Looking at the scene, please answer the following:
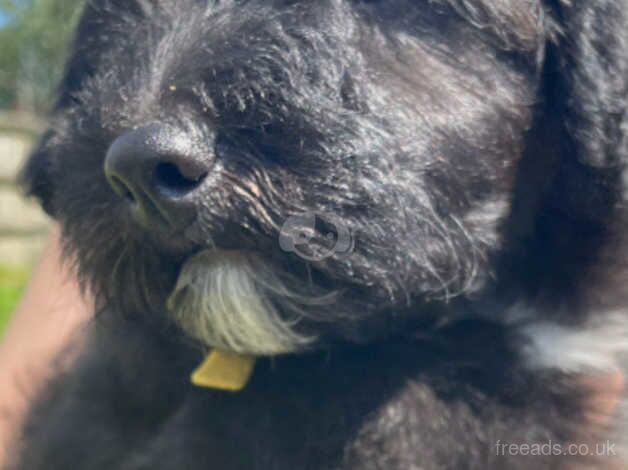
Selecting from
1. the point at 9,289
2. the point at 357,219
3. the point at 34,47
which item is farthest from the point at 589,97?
the point at 9,289

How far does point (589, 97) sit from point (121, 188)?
27.0 inches

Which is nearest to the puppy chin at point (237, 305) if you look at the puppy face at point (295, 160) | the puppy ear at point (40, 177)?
the puppy face at point (295, 160)

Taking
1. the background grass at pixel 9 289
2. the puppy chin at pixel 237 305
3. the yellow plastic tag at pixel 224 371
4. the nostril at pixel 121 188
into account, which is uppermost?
the nostril at pixel 121 188

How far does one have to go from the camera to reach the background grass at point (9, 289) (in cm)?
495

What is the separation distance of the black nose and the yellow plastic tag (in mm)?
338

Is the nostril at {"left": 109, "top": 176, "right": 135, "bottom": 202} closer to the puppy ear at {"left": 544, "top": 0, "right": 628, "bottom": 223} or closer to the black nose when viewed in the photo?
the black nose

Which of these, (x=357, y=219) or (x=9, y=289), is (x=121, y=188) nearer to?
(x=357, y=219)

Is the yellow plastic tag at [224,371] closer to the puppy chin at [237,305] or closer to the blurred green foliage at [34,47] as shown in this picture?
the puppy chin at [237,305]

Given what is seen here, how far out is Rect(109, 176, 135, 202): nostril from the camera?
123cm

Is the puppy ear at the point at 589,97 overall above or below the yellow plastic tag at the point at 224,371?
above

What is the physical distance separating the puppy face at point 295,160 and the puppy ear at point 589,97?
0.04 m

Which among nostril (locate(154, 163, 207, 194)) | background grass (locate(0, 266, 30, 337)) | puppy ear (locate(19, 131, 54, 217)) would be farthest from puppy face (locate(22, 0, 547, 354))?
background grass (locate(0, 266, 30, 337))

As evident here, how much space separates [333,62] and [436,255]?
0.31m

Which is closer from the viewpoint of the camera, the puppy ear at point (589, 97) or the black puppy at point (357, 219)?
the black puppy at point (357, 219)
